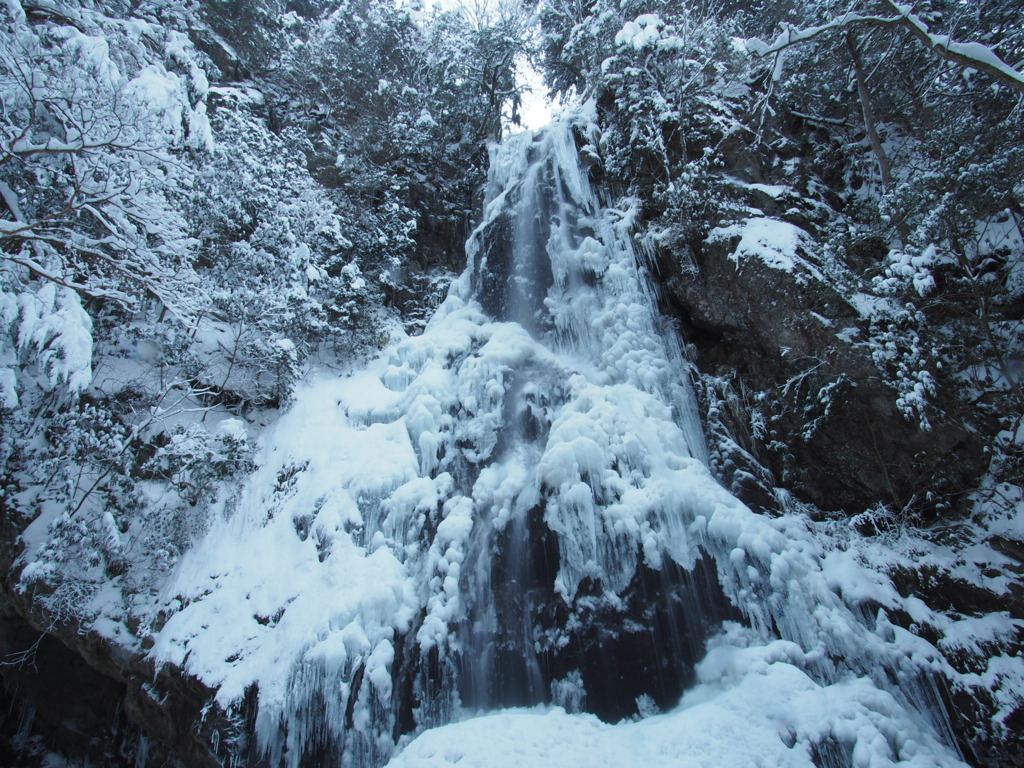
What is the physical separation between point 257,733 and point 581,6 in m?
15.3

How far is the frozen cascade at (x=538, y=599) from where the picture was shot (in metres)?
3.56

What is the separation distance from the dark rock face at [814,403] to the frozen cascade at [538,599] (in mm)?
670

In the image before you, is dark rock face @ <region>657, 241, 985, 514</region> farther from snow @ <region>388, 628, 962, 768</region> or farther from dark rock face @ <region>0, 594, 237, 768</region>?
dark rock face @ <region>0, 594, 237, 768</region>

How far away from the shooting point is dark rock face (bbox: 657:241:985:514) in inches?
194

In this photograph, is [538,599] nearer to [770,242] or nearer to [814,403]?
[814,403]

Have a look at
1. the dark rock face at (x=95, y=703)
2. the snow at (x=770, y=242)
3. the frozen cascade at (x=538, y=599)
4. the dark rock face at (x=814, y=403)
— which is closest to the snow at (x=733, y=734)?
the frozen cascade at (x=538, y=599)

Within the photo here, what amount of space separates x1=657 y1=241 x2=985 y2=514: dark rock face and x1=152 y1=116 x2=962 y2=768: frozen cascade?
670 mm

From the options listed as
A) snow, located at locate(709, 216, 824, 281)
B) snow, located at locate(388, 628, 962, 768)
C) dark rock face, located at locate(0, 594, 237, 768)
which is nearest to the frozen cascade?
snow, located at locate(388, 628, 962, 768)

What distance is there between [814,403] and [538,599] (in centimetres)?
394

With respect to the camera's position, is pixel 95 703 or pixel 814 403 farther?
pixel 95 703

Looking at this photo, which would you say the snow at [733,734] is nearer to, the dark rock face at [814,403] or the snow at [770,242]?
the dark rock face at [814,403]

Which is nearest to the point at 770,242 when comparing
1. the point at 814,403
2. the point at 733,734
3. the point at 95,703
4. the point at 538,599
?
the point at 814,403

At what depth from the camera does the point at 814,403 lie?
5516 millimetres

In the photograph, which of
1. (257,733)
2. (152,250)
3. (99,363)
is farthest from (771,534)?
(99,363)
